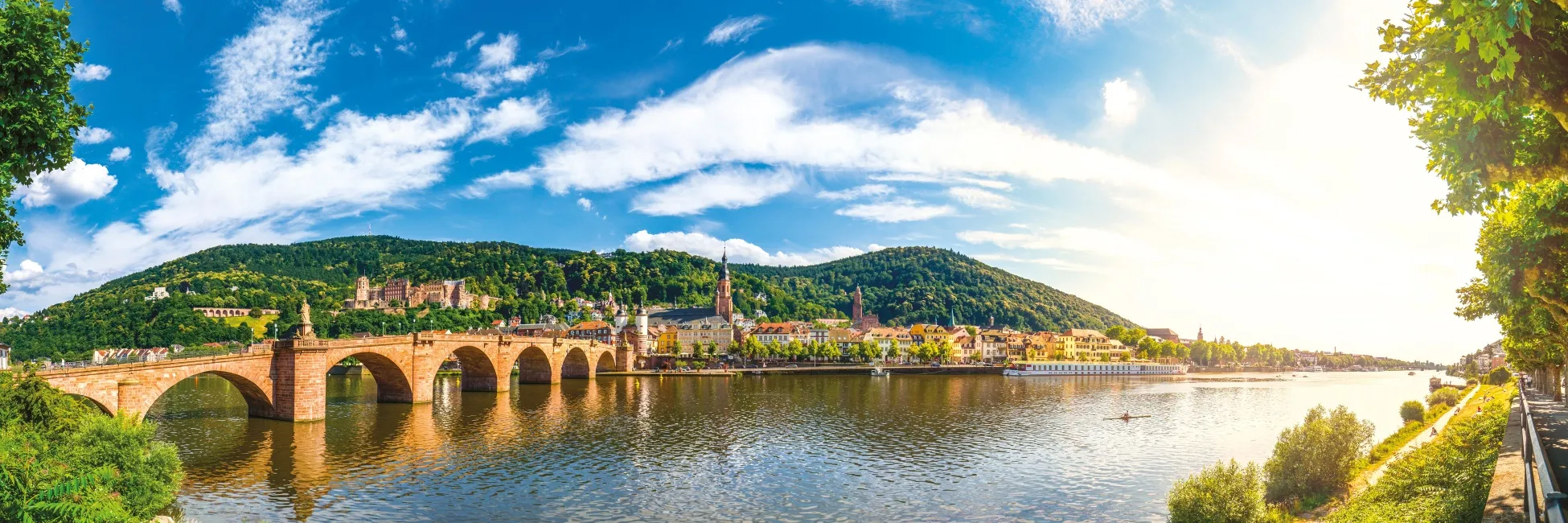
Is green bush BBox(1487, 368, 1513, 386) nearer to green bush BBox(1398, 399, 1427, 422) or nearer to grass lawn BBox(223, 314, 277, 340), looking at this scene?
green bush BBox(1398, 399, 1427, 422)

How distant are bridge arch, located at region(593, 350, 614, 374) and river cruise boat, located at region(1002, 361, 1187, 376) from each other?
5230 cm

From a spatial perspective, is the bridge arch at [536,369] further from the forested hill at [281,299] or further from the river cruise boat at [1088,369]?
the river cruise boat at [1088,369]

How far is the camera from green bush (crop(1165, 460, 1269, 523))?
2005 centimetres

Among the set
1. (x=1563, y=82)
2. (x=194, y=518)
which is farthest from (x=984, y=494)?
(x=194, y=518)

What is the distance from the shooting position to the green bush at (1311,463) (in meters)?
25.0

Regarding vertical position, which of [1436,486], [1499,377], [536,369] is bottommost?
[1499,377]

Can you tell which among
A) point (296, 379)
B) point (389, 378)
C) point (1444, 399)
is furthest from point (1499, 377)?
point (296, 379)

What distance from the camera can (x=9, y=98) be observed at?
14.0 m

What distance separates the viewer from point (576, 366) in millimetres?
93312

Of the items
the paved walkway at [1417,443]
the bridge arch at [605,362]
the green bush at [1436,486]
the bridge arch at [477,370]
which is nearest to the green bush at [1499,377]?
the paved walkway at [1417,443]

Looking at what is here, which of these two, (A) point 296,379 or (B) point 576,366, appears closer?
(A) point 296,379

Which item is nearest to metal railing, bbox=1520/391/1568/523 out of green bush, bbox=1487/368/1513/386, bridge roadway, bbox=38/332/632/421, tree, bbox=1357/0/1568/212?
tree, bbox=1357/0/1568/212

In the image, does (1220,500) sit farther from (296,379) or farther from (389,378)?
(389,378)

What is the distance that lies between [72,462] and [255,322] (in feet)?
426
